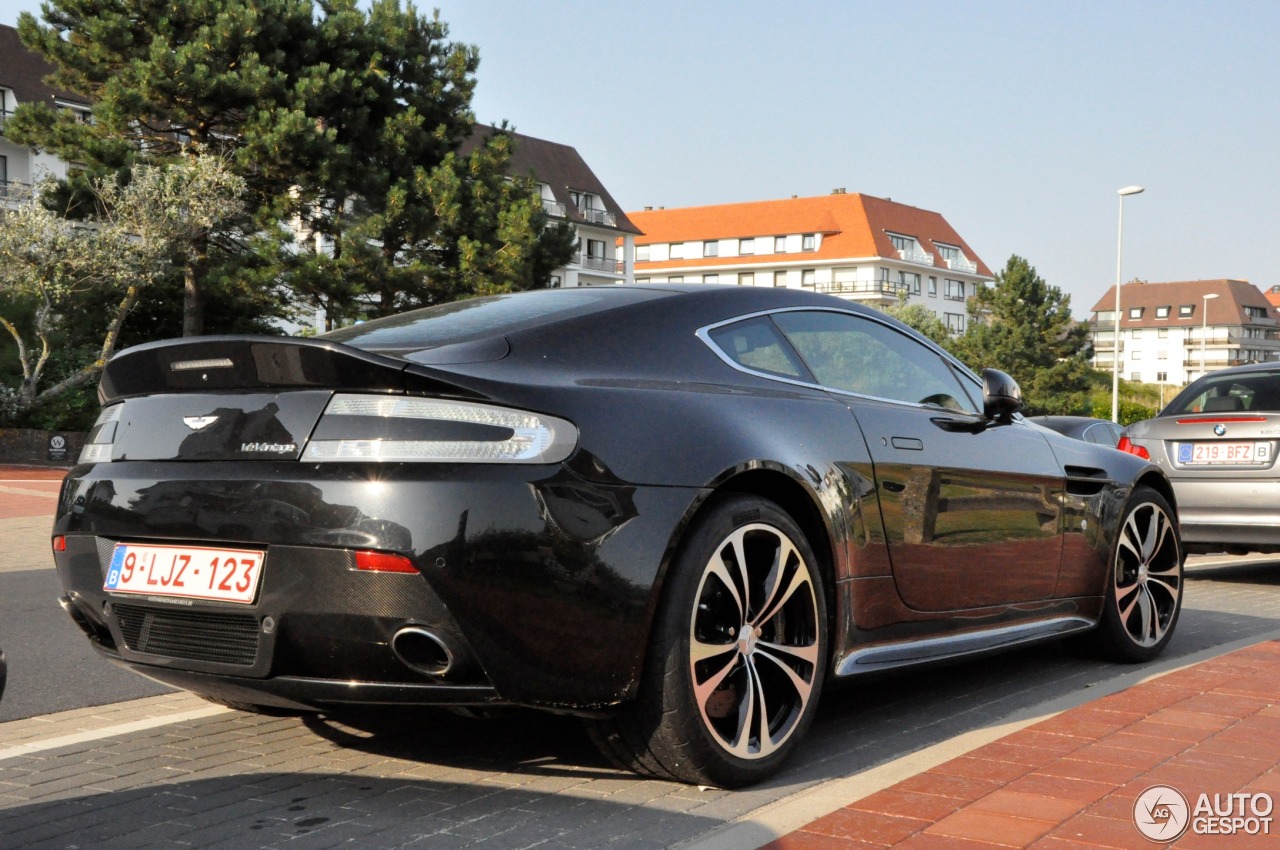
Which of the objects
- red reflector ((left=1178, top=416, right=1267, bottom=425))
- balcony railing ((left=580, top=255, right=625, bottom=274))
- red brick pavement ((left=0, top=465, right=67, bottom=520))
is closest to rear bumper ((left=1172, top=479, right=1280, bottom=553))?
red reflector ((left=1178, top=416, right=1267, bottom=425))

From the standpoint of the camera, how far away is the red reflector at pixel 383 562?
3.14 meters

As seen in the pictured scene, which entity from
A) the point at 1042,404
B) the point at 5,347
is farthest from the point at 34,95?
the point at 1042,404

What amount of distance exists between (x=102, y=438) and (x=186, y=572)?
0.64m

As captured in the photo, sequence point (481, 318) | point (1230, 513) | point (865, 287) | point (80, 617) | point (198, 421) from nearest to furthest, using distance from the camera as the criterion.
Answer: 1. point (198, 421)
2. point (80, 617)
3. point (481, 318)
4. point (1230, 513)
5. point (865, 287)

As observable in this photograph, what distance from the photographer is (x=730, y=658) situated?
366 cm

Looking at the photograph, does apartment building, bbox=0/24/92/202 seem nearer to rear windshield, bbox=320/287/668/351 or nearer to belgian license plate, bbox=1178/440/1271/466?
belgian license plate, bbox=1178/440/1271/466

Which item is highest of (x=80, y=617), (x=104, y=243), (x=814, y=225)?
(x=814, y=225)

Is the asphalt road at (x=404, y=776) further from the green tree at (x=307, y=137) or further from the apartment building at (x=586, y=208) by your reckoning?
the apartment building at (x=586, y=208)

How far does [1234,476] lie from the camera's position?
29.4 feet

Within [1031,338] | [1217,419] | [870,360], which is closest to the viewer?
[870,360]

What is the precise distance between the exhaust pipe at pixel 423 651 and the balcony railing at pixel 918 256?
112m

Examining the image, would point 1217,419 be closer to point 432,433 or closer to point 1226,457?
point 1226,457

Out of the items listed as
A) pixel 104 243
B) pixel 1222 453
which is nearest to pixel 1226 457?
pixel 1222 453

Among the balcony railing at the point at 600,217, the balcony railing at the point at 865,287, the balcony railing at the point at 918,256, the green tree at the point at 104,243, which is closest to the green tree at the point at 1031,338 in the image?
the balcony railing at the point at 865,287
